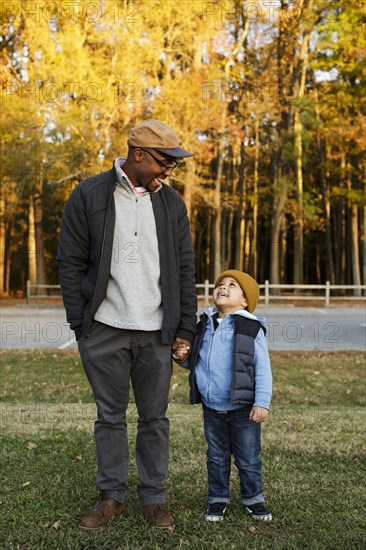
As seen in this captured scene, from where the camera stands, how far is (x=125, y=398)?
439 centimetres

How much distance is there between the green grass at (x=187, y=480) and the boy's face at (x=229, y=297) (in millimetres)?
1295

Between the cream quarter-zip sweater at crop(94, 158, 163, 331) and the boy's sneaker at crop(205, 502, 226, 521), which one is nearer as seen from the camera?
the cream quarter-zip sweater at crop(94, 158, 163, 331)

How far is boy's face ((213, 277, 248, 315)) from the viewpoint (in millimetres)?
4434

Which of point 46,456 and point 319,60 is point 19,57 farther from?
point 46,456

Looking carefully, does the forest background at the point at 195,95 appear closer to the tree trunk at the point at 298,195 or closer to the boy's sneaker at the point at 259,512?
the tree trunk at the point at 298,195

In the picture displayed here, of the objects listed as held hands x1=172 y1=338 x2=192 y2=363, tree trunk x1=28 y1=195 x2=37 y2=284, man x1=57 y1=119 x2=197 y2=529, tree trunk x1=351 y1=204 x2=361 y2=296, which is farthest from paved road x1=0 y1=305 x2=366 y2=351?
man x1=57 y1=119 x2=197 y2=529

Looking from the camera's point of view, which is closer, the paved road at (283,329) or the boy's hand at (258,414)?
the boy's hand at (258,414)

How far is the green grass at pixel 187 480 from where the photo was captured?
13.5 ft

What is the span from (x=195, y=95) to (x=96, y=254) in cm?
2187

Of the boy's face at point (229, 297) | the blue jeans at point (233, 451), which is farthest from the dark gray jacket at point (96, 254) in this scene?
the blue jeans at point (233, 451)

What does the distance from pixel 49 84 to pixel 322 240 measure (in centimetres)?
3232

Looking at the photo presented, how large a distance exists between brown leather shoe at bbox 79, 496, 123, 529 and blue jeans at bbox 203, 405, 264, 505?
59 centimetres

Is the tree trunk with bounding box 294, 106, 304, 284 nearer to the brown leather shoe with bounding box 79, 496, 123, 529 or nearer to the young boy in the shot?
the young boy

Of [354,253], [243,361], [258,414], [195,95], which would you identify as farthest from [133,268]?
[354,253]
